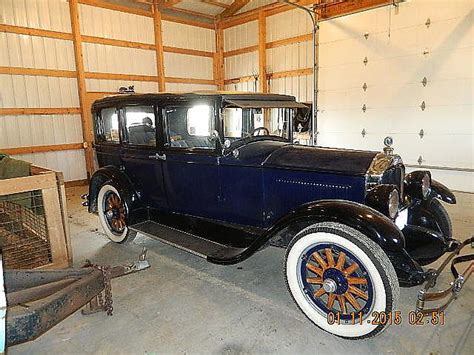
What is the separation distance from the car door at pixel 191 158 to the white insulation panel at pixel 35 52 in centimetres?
578

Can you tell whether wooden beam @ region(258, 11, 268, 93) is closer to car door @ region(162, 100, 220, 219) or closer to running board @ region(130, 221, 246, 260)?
car door @ region(162, 100, 220, 219)

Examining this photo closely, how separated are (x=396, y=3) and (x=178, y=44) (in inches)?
236

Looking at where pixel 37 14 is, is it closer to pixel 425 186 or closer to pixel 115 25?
pixel 115 25

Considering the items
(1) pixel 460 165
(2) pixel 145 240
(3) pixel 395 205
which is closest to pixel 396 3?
(1) pixel 460 165

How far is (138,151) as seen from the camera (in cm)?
374

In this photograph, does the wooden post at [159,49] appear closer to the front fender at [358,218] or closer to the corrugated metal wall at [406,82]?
the corrugated metal wall at [406,82]

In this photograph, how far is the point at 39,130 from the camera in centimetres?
761

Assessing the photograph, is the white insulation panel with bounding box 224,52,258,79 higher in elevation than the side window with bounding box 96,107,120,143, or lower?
higher

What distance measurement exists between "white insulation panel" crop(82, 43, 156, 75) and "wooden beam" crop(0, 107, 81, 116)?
1085mm

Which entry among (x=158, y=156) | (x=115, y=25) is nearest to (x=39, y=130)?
(x=115, y=25)

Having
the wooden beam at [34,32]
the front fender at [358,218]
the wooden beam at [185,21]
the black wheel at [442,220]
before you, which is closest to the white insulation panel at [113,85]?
the wooden beam at [34,32]

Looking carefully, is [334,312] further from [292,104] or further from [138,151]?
[138,151]

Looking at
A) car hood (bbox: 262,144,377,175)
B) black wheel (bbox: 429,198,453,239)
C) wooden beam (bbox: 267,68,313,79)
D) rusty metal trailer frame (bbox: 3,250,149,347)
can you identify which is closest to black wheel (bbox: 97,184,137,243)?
rusty metal trailer frame (bbox: 3,250,149,347)

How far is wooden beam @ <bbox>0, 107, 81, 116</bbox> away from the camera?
7137 millimetres
